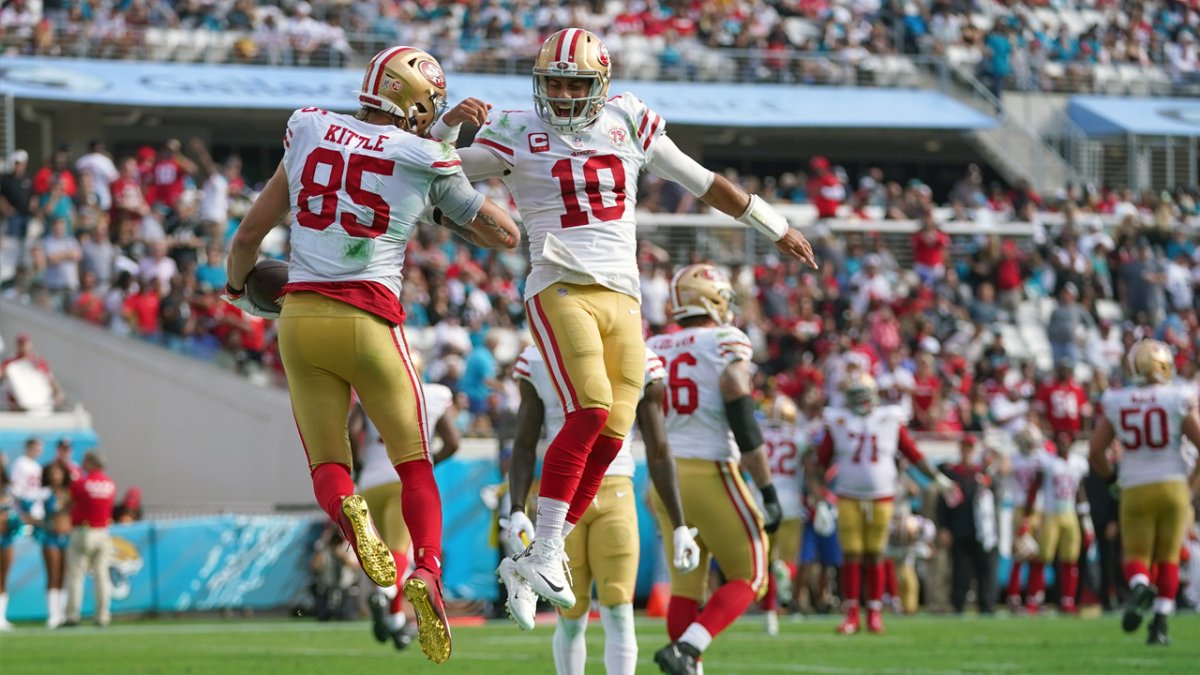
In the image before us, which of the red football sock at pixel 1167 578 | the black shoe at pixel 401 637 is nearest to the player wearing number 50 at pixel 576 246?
the black shoe at pixel 401 637

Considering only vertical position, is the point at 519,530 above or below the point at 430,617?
above

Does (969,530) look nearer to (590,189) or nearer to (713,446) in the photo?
(713,446)

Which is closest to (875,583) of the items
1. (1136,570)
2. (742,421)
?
(1136,570)

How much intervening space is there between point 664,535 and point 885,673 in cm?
211

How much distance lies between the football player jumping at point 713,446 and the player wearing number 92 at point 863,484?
6024mm

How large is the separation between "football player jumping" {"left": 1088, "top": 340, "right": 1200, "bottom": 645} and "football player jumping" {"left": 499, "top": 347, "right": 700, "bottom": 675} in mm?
5767

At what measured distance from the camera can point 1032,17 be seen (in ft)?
116

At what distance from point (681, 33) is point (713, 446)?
21902 mm

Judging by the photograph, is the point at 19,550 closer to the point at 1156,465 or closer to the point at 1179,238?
the point at 1156,465

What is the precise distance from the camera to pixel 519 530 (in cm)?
888

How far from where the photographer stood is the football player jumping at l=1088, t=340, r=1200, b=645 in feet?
46.2

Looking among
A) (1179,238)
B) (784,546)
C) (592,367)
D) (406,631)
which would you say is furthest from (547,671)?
(1179,238)

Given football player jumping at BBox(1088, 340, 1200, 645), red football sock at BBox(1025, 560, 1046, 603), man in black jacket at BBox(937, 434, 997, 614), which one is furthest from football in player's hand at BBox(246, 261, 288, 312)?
red football sock at BBox(1025, 560, 1046, 603)

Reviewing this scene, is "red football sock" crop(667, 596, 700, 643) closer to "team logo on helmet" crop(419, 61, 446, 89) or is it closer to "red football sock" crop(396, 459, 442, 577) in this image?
"red football sock" crop(396, 459, 442, 577)
